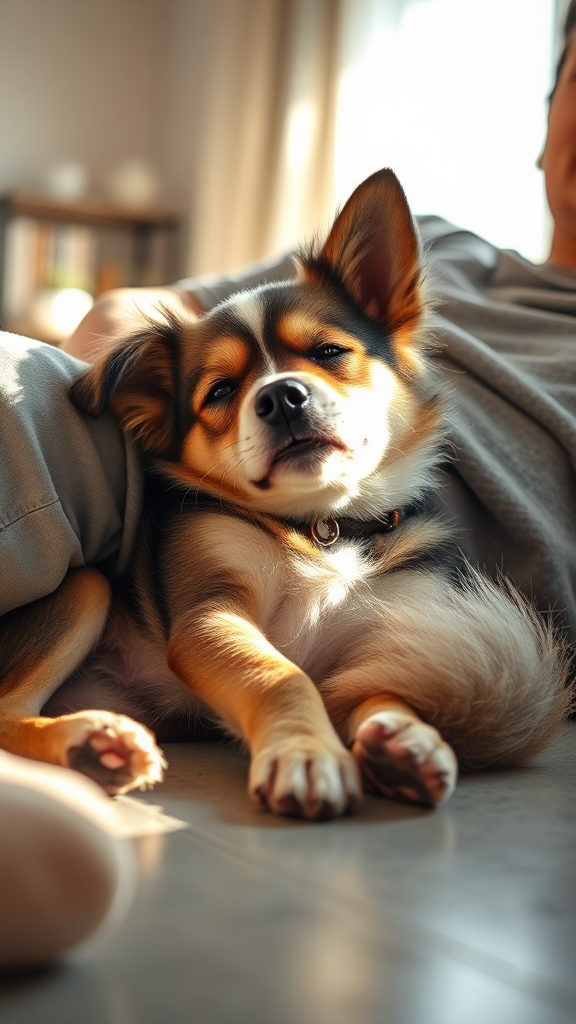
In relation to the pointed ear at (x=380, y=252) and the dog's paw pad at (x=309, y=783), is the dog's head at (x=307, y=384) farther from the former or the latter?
the dog's paw pad at (x=309, y=783)

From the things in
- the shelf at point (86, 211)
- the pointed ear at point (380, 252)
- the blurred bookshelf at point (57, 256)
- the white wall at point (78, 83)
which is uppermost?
the white wall at point (78, 83)

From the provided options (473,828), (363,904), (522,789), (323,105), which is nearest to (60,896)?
(363,904)

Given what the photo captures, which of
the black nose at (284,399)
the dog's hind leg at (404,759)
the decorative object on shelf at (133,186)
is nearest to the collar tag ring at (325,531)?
Result: the black nose at (284,399)

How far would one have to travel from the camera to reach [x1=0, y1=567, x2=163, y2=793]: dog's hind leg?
1.00 m

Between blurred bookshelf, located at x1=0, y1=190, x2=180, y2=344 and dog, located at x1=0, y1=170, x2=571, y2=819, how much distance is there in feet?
12.0

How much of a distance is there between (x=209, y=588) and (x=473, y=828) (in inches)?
19.3

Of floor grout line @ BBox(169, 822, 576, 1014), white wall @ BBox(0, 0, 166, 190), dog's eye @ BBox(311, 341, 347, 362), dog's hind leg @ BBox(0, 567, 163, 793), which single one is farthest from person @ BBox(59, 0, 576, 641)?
white wall @ BBox(0, 0, 166, 190)

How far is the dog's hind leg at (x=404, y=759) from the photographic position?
987mm

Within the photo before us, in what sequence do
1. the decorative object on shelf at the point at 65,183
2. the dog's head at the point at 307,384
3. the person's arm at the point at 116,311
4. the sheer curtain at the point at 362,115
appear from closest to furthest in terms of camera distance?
the dog's head at the point at 307,384 → the person's arm at the point at 116,311 → the sheer curtain at the point at 362,115 → the decorative object on shelf at the point at 65,183

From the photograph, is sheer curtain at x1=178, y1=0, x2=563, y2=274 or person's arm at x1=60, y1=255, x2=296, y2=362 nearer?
person's arm at x1=60, y1=255, x2=296, y2=362

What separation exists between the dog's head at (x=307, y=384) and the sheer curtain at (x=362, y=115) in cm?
204

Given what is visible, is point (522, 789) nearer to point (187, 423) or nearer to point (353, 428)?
point (353, 428)

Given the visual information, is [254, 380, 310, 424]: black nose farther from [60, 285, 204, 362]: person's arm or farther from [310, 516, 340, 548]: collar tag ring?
[60, 285, 204, 362]: person's arm

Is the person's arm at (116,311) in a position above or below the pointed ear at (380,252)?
below
